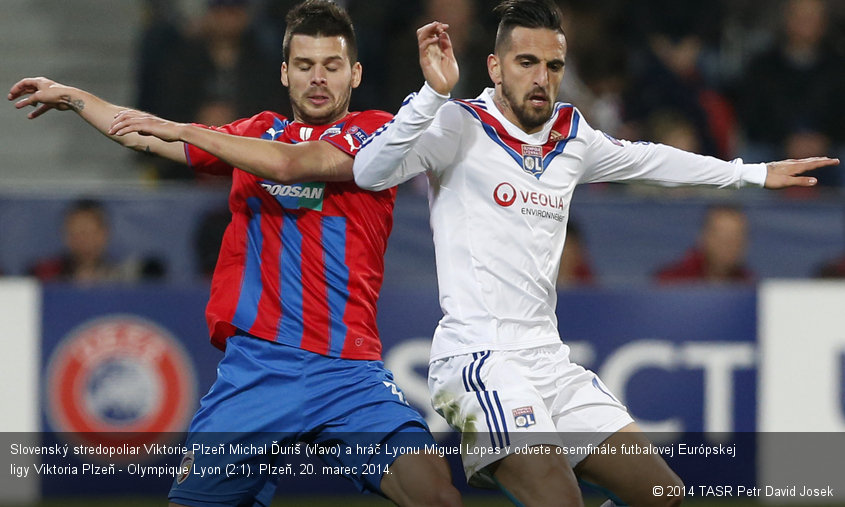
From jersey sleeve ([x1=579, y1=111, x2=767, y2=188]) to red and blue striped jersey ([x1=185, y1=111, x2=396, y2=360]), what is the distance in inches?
36.9

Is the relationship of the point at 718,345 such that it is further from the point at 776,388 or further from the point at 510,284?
the point at 510,284

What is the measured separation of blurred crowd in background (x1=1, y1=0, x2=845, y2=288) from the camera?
984cm

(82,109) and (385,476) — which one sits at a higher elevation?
(82,109)

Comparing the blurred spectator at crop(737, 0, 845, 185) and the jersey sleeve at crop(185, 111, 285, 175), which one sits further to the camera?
the blurred spectator at crop(737, 0, 845, 185)

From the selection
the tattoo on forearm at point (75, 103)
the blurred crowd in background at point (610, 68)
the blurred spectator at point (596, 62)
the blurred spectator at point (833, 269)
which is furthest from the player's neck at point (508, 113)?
the blurred spectator at point (596, 62)

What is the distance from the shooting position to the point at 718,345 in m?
8.12

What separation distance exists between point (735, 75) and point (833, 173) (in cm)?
192

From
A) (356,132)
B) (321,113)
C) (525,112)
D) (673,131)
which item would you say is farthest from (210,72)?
(525,112)

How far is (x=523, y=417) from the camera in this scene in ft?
15.2

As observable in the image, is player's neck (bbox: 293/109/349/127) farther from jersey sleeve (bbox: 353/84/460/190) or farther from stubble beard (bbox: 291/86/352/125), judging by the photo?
jersey sleeve (bbox: 353/84/460/190)

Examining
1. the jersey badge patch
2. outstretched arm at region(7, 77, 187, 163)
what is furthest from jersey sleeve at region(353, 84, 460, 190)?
outstretched arm at region(7, 77, 187, 163)

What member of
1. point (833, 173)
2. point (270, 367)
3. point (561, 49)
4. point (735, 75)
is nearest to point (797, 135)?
point (833, 173)

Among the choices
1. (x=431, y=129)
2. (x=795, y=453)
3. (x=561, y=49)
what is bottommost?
(x=795, y=453)

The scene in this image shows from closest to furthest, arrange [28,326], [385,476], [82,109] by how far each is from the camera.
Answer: [385,476] < [82,109] < [28,326]
